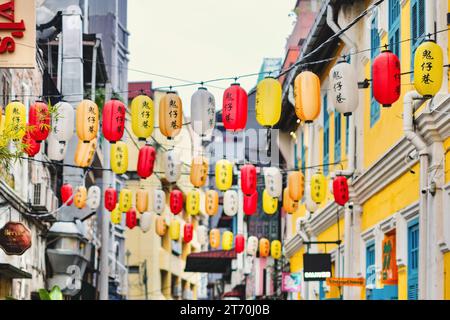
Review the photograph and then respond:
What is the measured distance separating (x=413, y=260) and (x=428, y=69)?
4.26 metres

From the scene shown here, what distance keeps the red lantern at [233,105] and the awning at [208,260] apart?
3218 cm

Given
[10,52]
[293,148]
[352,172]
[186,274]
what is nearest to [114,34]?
[293,148]

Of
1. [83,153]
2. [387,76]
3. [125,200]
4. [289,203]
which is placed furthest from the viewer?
[125,200]

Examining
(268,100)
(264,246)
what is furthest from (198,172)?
(264,246)

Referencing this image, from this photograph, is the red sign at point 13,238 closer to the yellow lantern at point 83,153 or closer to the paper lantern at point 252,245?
the yellow lantern at point 83,153

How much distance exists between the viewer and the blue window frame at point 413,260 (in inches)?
637

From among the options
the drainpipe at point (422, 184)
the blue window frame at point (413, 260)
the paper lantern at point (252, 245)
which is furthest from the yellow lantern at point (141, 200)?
the drainpipe at point (422, 184)

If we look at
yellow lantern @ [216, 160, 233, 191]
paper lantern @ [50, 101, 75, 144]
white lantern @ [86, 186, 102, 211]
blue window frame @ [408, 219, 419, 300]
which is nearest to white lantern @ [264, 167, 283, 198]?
yellow lantern @ [216, 160, 233, 191]

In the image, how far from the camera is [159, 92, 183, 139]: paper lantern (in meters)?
18.5

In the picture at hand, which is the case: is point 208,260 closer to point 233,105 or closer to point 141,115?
point 141,115

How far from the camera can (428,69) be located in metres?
13.2
